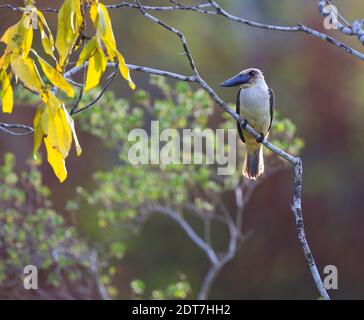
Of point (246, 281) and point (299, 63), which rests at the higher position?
point (299, 63)

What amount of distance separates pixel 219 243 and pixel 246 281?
704mm

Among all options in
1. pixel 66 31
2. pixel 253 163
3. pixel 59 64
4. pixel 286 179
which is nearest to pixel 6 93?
pixel 59 64

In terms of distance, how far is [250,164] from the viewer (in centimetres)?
695

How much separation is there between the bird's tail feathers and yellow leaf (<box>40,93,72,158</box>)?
371cm

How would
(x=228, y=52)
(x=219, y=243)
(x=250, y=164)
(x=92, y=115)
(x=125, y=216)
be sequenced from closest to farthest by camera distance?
(x=250, y=164)
(x=92, y=115)
(x=125, y=216)
(x=219, y=243)
(x=228, y=52)

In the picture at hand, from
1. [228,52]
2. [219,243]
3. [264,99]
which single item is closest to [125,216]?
[264,99]

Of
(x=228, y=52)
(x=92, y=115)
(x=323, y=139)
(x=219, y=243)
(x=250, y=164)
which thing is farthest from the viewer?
(x=228, y=52)

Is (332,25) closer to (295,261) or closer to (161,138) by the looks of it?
(161,138)

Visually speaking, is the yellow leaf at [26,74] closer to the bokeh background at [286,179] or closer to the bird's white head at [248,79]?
the bird's white head at [248,79]

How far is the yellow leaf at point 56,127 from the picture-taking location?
3221 millimetres

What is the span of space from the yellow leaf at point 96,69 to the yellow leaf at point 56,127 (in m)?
0.14

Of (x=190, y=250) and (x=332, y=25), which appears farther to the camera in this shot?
(x=190, y=250)

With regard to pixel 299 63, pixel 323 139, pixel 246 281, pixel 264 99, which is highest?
pixel 299 63

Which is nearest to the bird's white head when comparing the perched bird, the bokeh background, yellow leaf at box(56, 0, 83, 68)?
the perched bird
